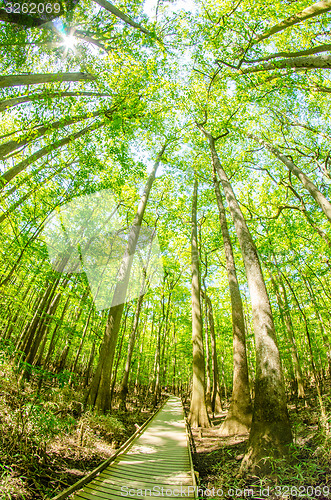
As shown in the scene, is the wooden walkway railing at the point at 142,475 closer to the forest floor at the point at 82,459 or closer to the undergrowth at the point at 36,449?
the forest floor at the point at 82,459

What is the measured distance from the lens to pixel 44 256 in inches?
281

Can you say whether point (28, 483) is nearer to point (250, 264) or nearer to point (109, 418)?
point (109, 418)

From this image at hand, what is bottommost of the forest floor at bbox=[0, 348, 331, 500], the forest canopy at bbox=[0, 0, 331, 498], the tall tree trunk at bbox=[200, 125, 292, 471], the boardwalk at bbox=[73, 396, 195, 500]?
the boardwalk at bbox=[73, 396, 195, 500]

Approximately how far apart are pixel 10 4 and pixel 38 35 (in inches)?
77.0

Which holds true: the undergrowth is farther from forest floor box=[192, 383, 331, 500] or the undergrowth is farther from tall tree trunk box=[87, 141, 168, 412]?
forest floor box=[192, 383, 331, 500]

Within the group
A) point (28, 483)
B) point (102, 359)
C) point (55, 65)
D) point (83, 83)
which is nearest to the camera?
point (28, 483)

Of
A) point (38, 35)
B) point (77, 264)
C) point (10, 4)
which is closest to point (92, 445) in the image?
point (77, 264)

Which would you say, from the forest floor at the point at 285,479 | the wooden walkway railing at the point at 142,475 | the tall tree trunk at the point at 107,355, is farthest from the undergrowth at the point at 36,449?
the forest floor at the point at 285,479

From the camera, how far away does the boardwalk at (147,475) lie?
3514 millimetres

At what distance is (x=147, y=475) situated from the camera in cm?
421

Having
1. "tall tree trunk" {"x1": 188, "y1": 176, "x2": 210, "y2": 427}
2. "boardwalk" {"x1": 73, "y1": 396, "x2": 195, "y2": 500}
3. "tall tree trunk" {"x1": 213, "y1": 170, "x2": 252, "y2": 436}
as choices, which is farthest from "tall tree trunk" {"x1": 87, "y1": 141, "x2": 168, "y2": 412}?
"tall tree trunk" {"x1": 213, "y1": 170, "x2": 252, "y2": 436}

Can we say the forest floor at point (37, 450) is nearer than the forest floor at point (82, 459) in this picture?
No

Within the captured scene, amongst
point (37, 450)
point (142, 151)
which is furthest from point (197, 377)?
point (142, 151)

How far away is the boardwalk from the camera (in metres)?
3.51
